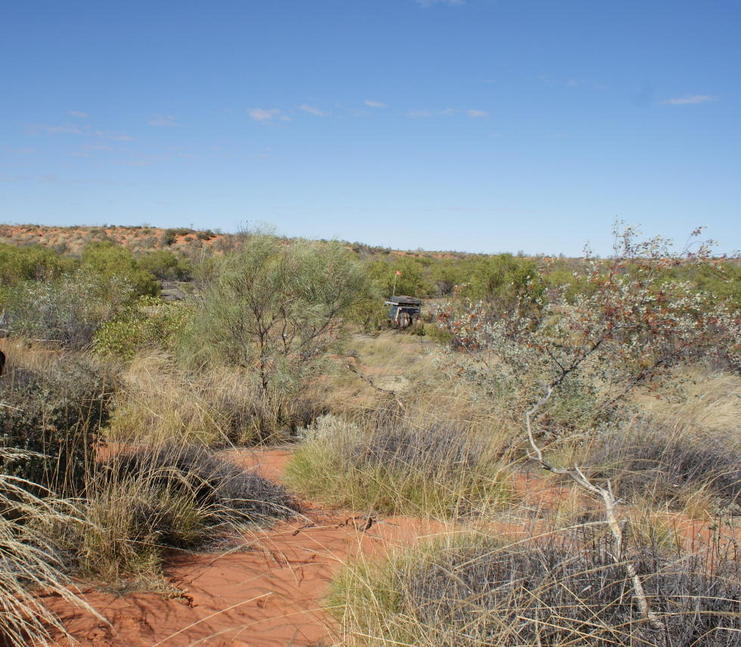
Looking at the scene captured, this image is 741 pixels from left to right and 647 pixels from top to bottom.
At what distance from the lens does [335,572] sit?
12.4 feet

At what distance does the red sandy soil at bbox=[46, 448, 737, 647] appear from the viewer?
3.12 m

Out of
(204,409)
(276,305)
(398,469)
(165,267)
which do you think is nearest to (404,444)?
(398,469)

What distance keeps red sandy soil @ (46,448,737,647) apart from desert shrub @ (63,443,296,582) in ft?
0.59

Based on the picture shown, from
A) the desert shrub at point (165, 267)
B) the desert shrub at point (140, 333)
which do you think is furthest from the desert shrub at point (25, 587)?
the desert shrub at point (165, 267)

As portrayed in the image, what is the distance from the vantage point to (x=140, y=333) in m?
11.7

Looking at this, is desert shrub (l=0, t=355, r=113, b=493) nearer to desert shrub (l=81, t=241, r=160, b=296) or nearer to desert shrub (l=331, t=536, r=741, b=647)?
desert shrub (l=331, t=536, r=741, b=647)

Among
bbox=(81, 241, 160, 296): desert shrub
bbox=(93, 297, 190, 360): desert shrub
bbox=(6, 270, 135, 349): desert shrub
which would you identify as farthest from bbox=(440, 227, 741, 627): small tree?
bbox=(81, 241, 160, 296): desert shrub

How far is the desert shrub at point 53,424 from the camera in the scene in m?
4.11

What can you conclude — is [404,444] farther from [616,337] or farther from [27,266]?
[27,266]

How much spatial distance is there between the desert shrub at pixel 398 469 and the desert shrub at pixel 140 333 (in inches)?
237

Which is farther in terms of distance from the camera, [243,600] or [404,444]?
[404,444]

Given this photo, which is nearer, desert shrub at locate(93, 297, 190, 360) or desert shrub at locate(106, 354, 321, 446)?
desert shrub at locate(106, 354, 321, 446)

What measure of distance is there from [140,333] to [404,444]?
7.33 m

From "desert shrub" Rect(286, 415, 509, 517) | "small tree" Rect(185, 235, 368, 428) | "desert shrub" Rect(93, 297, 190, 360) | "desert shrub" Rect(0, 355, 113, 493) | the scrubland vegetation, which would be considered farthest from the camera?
"desert shrub" Rect(93, 297, 190, 360)
